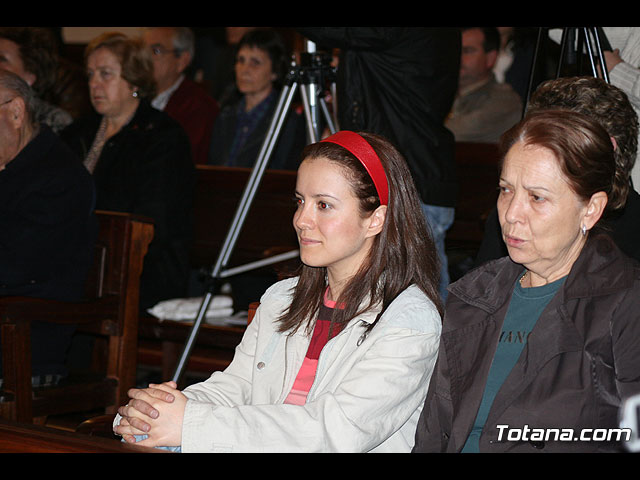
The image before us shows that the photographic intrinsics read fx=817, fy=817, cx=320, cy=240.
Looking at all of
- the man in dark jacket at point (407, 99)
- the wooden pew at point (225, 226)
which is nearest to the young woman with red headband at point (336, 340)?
the man in dark jacket at point (407, 99)

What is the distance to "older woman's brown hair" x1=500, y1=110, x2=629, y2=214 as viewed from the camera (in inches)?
70.3

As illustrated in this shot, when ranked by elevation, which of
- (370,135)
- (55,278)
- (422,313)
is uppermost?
(370,135)

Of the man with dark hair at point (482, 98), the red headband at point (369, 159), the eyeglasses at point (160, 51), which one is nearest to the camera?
the red headband at point (369, 159)

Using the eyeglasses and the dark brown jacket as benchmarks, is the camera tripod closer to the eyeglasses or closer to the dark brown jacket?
the dark brown jacket

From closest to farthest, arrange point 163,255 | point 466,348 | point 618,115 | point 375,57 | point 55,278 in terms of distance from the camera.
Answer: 1. point 466,348
2. point 618,115
3. point 375,57
4. point 55,278
5. point 163,255

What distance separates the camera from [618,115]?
218 centimetres

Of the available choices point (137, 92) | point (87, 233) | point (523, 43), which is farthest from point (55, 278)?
point (523, 43)

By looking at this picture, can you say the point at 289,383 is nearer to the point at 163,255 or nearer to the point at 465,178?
the point at 163,255

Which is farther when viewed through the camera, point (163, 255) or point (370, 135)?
point (163, 255)

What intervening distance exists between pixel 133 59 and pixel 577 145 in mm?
2916

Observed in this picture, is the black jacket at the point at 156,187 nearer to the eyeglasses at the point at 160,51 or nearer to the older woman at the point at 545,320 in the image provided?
the eyeglasses at the point at 160,51

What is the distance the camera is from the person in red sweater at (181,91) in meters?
5.53

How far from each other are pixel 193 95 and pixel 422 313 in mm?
4069

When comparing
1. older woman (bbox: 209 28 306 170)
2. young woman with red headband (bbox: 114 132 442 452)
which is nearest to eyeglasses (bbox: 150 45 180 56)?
older woman (bbox: 209 28 306 170)
